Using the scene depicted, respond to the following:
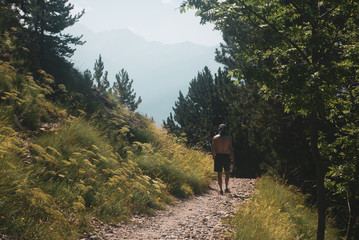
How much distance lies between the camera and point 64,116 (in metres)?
7.45

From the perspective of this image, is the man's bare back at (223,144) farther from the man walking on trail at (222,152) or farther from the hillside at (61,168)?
the hillside at (61,168)

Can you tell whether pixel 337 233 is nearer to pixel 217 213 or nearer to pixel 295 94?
pixel 217 213

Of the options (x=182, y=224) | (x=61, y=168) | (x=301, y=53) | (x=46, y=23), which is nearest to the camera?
(x=301, y=53)

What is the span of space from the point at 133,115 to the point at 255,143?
20.8 feet

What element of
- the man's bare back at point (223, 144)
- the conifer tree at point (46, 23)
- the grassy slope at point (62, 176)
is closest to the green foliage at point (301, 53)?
the man's bare back at point (223, 144)

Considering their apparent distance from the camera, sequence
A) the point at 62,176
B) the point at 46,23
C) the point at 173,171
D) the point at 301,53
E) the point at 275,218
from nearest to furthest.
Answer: the point at 62,176 < the point at 301,53 < the point at 275,218 < the point at 173,171 < the point at 46,23

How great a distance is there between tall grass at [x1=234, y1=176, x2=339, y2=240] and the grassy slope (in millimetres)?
1888

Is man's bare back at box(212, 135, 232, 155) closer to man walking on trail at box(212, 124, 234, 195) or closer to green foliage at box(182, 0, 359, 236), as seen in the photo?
man walking on trail at box(212, 124, 234, 195)

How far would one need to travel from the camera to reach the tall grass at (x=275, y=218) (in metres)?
4.39

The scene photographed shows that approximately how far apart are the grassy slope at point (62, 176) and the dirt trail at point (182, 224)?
10.7 inches

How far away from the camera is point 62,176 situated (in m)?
3.84

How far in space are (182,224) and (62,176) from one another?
2.53 metres

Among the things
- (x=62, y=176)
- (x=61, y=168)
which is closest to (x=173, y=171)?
(x=61, y=168)

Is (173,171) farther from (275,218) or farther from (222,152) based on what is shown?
(275,218)
